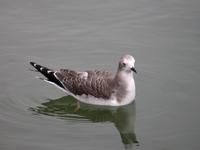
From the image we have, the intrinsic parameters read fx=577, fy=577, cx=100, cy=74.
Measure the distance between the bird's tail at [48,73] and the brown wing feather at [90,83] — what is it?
105 millimetres

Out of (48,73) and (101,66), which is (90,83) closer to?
(48,73)

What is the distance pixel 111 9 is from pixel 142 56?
2.37 metres

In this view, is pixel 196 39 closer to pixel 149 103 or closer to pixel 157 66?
pixel 157 66

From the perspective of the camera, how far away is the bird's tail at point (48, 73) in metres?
12.2

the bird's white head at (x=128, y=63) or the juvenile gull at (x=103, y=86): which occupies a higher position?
the bird's white head at (x=128, y=63)

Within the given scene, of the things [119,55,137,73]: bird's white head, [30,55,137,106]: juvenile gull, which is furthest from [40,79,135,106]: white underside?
[119,55,137,73]: bird's white head

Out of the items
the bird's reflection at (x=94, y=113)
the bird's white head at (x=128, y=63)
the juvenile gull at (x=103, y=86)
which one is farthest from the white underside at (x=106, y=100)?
the bird's white head at (x=128, y=63)

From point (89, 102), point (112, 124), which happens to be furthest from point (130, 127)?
point (89, 102)

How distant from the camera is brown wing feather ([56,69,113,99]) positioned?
11.7m

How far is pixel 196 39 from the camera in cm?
1384

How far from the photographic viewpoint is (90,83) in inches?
463

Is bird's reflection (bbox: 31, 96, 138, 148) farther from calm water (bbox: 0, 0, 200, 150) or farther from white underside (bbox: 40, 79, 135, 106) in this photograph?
white underside (bbox: 40, 79, 135, 106)

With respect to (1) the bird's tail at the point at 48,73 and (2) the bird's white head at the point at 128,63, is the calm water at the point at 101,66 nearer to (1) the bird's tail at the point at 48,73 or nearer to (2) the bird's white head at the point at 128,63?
(1) the bird's tail at the point at 48,73

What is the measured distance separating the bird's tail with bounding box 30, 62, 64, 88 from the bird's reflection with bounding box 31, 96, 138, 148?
39cm
